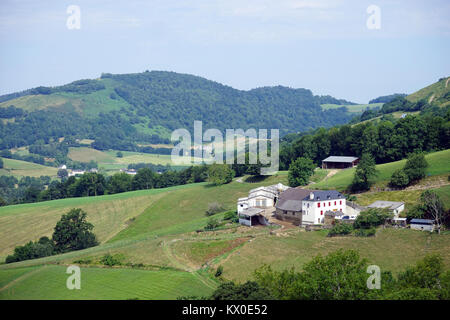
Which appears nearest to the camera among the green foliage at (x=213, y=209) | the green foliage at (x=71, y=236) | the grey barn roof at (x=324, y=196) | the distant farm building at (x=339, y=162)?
the grey barn roof at (x=324, y=196)

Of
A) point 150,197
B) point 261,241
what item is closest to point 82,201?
point 150,197

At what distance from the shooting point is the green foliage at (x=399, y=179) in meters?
69.8

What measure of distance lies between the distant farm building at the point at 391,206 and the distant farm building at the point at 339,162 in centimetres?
3220

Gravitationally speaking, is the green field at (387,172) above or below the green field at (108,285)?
above

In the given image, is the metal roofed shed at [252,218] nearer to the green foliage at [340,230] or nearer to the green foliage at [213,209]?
the green foliage at [340,230]

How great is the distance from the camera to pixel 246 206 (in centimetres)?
7188

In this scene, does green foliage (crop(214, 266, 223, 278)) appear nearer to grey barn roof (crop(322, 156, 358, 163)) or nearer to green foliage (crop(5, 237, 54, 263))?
green foliage (crop(5, 237, 54, 263))

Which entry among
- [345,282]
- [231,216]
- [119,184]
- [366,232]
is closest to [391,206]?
[366,232]

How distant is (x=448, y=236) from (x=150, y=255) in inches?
1241

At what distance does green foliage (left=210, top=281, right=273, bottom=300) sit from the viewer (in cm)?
3583

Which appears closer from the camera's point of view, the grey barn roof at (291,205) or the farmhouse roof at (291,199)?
the grey barn roof at (291,205)

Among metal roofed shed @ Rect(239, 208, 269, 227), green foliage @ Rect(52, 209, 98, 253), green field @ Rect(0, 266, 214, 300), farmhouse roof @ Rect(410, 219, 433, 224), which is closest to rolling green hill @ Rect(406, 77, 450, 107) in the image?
metal roofed shed @ Rect(239, 208, 269, 227)

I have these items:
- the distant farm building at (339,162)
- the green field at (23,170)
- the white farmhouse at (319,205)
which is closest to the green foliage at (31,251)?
the white farmhouse at (319,205)

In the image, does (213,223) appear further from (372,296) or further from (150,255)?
(372,296)
